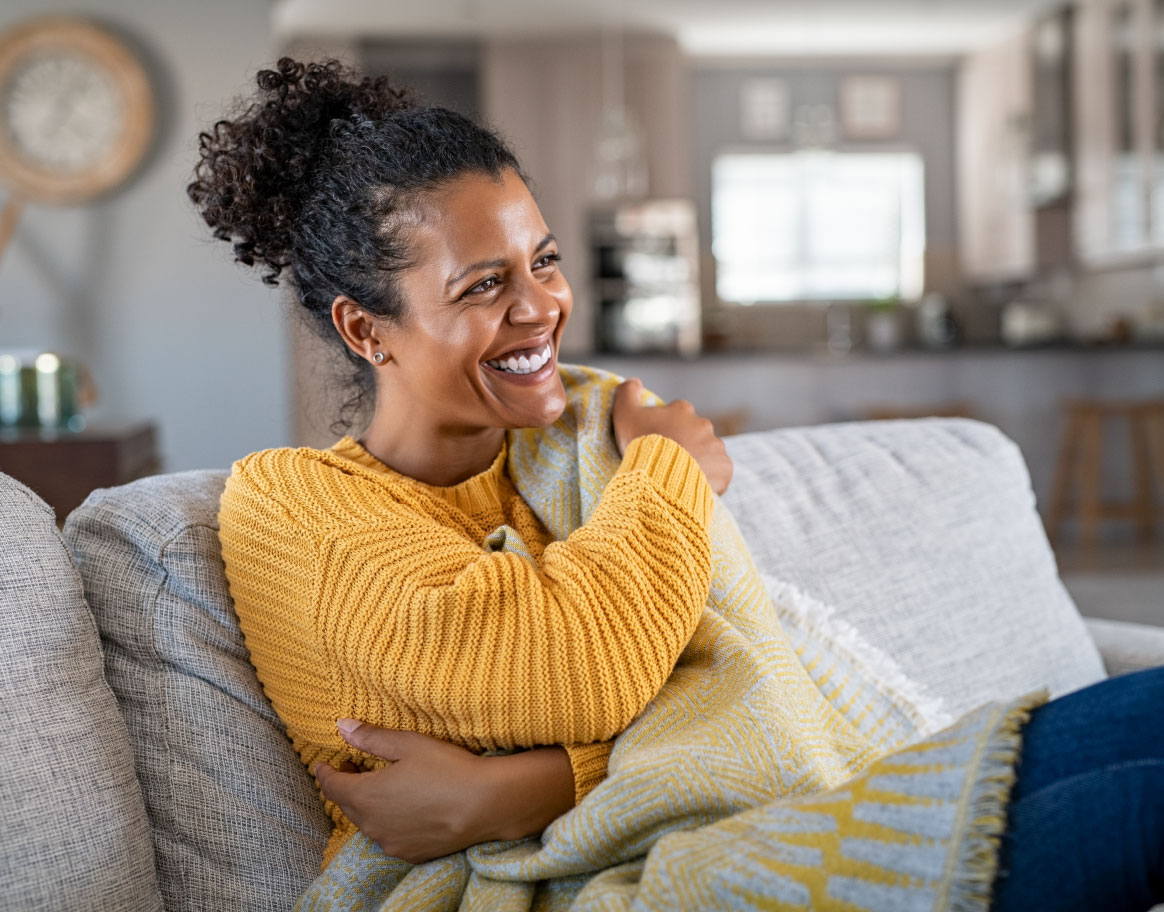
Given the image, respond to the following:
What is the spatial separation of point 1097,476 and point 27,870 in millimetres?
5683

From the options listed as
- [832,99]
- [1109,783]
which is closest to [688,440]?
[1109,783]

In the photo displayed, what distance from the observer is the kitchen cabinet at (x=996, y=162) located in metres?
7.39

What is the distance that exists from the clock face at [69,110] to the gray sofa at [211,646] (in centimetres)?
411

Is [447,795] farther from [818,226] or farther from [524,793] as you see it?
[818,226]

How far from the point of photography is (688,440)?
1351 millimetres

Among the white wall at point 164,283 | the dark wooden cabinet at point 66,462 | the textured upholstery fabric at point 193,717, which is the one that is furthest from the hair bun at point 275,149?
the white wall at point 164,283

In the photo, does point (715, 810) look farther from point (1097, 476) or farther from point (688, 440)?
point (1097, 476)

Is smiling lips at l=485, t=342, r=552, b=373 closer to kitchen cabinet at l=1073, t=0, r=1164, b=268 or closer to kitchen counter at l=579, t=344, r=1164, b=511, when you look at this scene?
kitchen counter at l=579, t=344, r=1164, b=511

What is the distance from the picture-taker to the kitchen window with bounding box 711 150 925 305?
885 centimetres

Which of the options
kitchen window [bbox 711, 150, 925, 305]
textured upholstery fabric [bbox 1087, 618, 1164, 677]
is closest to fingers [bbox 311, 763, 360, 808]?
textured upholstery fabric [bbox 1087, 618, 1164, 677]

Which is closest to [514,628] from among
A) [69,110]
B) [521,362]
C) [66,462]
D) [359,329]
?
[521,362]

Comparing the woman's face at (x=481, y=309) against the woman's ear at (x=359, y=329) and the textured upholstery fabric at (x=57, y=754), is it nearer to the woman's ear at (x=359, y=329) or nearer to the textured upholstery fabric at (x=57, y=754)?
the woman's ear at (x=359, y=329)

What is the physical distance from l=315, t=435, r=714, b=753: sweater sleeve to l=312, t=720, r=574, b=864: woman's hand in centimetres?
2

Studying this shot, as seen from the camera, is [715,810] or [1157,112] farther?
[1157,112]
